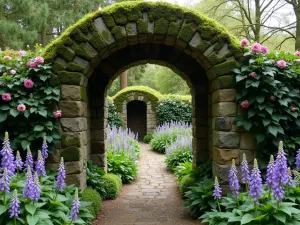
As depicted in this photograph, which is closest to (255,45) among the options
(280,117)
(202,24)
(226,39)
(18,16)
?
(226,39)

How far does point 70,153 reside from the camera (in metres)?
3.87

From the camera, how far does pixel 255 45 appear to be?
3.80 meters

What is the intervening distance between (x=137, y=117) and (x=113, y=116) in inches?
97.1

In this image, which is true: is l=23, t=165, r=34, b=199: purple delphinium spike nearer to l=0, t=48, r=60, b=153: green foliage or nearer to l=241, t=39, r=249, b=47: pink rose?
l=0, t=48, r=60, b=153: green foliage

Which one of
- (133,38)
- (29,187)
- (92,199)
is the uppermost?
(133,38)

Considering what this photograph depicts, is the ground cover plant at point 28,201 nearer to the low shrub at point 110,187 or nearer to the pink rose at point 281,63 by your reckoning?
the low shrub at point 110,187

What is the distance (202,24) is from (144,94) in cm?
1062

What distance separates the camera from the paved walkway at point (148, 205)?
4219 millimetres

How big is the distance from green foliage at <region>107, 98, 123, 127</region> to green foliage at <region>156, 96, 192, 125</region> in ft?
6.34

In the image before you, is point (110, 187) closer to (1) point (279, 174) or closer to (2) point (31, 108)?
(2) point (31, 108)

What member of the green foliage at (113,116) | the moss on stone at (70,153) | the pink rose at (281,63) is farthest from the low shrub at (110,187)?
the green foliage at (113,116)

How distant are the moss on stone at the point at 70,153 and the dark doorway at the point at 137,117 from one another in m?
12.1

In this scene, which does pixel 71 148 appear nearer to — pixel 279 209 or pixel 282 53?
pixel 279 209

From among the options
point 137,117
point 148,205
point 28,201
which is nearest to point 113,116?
point 137,117
